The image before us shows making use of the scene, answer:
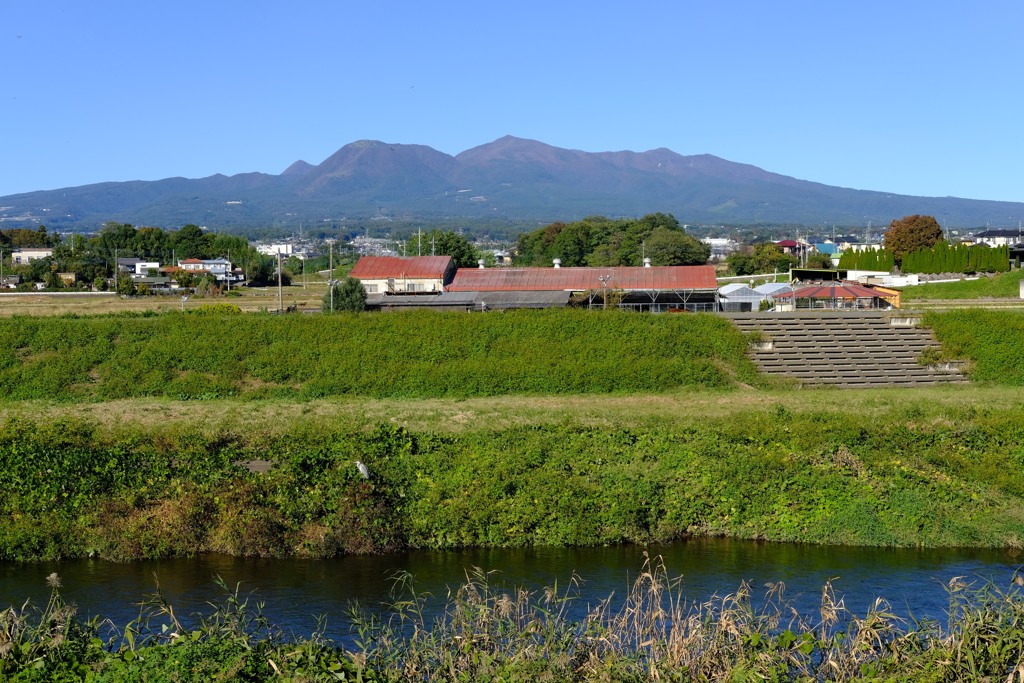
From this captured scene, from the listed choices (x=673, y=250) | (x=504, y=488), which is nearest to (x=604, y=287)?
(x=504, y=488)

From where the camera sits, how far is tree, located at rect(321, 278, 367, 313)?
34562mm

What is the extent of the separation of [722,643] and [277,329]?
1981cm

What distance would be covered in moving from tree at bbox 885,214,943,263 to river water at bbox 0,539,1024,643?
5144cm

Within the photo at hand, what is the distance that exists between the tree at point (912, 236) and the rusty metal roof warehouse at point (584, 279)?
29.5 m

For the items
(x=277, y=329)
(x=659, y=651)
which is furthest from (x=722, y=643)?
(x=277, y=329)

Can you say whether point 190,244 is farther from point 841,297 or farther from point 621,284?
point 841,297

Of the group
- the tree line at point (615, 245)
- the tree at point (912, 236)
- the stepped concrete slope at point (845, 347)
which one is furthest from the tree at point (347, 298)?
the tree at point (912, 236)

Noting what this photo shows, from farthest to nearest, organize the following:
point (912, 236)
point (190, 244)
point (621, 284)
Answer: point (190, 244)
point (912, 236)
point (621, 284)

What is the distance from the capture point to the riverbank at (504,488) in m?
13.1

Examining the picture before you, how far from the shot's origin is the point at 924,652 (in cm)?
805

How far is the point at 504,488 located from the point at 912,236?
54.3 m

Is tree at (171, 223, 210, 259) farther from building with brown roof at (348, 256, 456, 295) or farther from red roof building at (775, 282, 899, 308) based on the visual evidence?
red roof building at (775, 282, 899, 308)

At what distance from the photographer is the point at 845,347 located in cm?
2631

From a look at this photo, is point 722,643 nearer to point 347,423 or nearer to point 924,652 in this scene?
point 924,652
